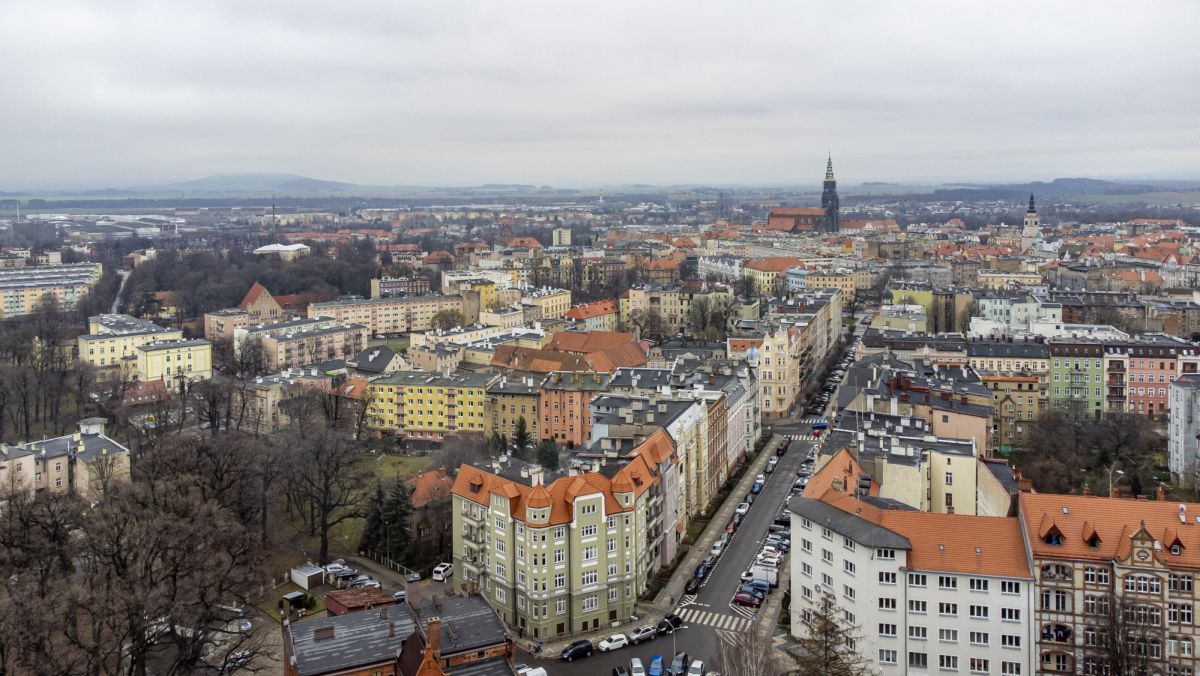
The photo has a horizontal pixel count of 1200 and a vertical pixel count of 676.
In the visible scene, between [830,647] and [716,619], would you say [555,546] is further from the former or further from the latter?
[830,647]

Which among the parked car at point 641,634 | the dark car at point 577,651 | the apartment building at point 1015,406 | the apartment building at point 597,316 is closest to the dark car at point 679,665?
the parked car at point 641,634

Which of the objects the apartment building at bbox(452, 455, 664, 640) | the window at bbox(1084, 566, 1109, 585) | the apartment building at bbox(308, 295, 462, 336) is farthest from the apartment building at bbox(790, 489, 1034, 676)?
the apartment building at bbox(308, 295, 462, 336)

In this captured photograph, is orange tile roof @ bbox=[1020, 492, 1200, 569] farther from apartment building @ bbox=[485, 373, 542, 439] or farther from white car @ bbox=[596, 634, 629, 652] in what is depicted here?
apartment building @ bbox=[485, 373, 542, 439]

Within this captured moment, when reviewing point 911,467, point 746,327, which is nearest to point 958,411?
point 911,467

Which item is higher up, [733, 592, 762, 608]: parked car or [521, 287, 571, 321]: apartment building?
[521, 287, 571, 321]: apartment building

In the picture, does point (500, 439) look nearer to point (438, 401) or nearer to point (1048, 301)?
point (438, 401)
